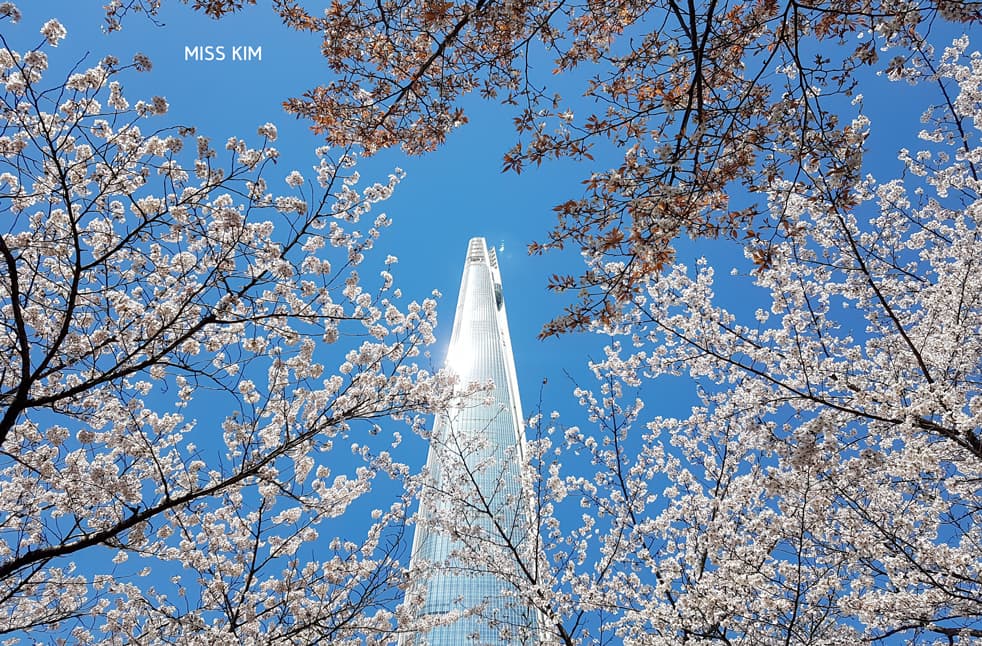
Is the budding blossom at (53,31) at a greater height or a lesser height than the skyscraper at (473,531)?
greater

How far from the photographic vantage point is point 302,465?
262 inches

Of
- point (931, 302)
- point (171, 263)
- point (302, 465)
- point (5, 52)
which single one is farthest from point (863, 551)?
point (5, 52)

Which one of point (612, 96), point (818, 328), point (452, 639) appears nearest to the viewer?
point (612, 96)

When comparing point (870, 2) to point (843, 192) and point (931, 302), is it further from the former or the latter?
point (931, 302)

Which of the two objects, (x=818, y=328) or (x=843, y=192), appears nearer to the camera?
(x=843, y=192)

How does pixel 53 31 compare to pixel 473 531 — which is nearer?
pixel 53 31

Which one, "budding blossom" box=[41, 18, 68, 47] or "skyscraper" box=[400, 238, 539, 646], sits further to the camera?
"skyscraper" box=[400, 238, 539, 646]

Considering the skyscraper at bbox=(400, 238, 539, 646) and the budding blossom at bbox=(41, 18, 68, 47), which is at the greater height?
the budding blossom at bbox=(41, 18, 68, 47)

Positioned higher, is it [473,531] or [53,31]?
[53,31]

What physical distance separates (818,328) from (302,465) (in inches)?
266

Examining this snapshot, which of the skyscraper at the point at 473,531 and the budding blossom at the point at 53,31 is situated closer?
the budding blossom at the point at 53,31

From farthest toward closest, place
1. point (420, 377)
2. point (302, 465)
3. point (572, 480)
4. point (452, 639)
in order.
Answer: point (452, 639) < point (572, 480) < point (420, 377) < point (302, 465)

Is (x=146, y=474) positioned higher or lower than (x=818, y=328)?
lower

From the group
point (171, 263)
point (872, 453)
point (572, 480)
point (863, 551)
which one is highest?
point (171, 263)
